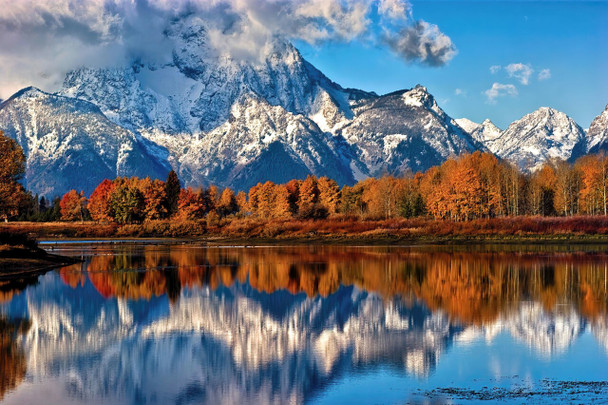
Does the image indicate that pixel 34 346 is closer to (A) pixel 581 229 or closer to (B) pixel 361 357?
(B) pixel 361 357

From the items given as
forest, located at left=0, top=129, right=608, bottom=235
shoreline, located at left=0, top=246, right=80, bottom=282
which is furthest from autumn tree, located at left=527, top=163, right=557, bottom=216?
shoreline, located at left=0, top=246, right=80, bottom=282

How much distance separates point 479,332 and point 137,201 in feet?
442

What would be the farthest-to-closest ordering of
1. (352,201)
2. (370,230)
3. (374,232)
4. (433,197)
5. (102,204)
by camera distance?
(102,204) → (352,201) → (433,197) → (370,230) → (374,232)

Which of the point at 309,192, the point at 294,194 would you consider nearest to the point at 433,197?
the point at 309,192

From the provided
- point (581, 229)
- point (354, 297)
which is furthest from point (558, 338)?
point (581, 229)

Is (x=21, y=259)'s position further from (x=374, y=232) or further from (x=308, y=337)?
(x=374, y=232)

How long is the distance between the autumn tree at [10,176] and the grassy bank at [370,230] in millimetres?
14663

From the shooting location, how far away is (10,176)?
68.1 metres

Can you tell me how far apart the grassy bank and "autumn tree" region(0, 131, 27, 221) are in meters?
14.7

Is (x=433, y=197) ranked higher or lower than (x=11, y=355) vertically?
higher

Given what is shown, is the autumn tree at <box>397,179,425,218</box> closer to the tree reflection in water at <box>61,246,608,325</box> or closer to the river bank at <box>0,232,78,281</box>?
the tree reflection in water at <box>61,246,608,325</box>

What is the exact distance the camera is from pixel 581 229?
100812 millimetres

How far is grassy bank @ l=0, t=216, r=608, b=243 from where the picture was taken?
99875 millimetres

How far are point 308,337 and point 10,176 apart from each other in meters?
49.9
